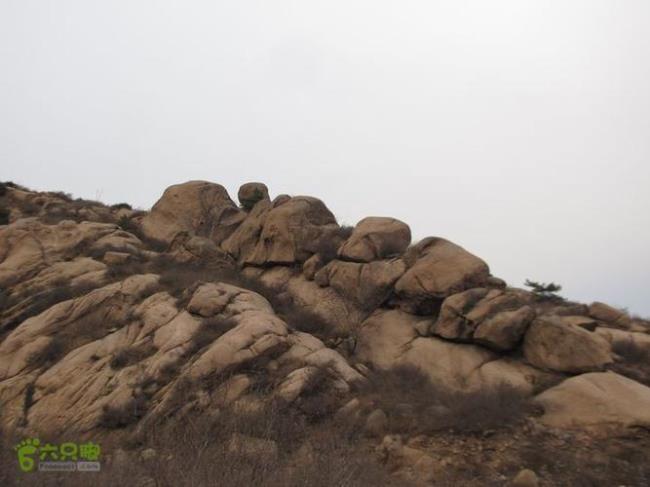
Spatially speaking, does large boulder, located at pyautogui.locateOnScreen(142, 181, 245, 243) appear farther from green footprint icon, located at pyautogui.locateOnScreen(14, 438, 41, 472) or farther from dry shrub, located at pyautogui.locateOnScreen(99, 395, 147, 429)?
green footprint icon, located at pyautogui.locateOnScreen(14, 438, 41, 472)

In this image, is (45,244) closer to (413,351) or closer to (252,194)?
(252,194)

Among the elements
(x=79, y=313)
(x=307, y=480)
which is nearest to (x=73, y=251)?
(x=79, y=313)

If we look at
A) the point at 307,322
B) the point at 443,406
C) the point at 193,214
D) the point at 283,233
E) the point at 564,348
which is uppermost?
the point at 193,214

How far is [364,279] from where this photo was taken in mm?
15539

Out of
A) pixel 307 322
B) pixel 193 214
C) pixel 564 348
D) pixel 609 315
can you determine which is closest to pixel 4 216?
pixel 193 214

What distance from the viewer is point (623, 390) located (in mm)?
9867

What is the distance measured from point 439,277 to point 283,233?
6.62 metres

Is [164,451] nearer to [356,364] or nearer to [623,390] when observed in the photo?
[356,364]

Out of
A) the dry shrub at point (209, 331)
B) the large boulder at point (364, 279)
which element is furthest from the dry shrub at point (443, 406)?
the dry shrub at point (209, 331)

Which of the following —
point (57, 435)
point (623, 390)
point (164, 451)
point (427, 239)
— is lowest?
point (57, 435)

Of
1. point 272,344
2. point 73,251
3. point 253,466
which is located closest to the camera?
point 253,466

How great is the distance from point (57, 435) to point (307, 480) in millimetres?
6367

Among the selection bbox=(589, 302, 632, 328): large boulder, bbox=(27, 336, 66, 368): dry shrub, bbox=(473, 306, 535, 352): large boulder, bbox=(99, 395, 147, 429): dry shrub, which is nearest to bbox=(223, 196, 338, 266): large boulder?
bbox=(473, 306, 535, 352): large boulder

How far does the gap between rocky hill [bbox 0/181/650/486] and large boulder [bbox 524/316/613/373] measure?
5 centimetres
